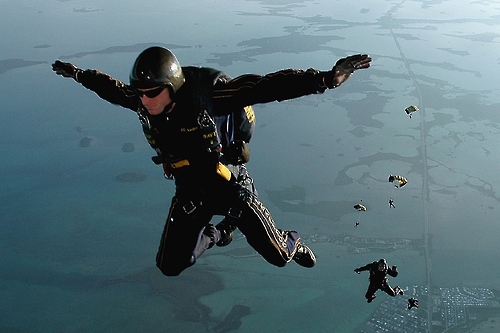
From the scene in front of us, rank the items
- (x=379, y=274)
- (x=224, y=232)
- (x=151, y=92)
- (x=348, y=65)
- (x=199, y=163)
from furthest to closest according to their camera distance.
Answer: (x=379, y=274) < (x=224, y=232) < (x=199, y=163) < (x=151, y=92) < (x=348, y=65)

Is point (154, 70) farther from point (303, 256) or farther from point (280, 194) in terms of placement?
point (280, 194)

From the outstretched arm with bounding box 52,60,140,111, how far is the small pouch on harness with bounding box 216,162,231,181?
1.02 m

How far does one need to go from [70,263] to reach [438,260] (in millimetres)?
34495

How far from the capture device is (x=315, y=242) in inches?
1582

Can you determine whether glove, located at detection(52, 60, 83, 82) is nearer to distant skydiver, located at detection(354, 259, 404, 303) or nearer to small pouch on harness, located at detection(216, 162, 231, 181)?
small pouch on harness, located at detection(216, 162, 231, 181)

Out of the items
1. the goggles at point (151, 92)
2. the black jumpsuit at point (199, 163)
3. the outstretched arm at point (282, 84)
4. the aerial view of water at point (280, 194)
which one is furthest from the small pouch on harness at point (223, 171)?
the aerial view of water at point (280, 194)

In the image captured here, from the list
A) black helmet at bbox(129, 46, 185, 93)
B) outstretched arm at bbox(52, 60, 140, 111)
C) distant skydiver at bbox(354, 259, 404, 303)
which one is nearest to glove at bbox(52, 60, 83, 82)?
outstretched arm at bbox(52, 60, 140, 111)

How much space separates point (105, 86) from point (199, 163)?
50.2 inches

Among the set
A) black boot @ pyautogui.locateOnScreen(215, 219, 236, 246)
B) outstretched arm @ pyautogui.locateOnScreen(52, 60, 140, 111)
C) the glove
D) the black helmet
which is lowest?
black boot @ pyautogui.locateOnScreen(215, 219, 236, 246)

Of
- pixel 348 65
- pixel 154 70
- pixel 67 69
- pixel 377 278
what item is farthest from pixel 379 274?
pixel 67 69

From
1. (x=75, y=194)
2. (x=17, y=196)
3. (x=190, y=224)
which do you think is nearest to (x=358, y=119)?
(x=75, y=194)

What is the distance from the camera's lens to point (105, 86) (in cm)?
443

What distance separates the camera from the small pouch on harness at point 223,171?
4.29 metres

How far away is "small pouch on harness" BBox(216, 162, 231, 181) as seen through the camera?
169 inches
